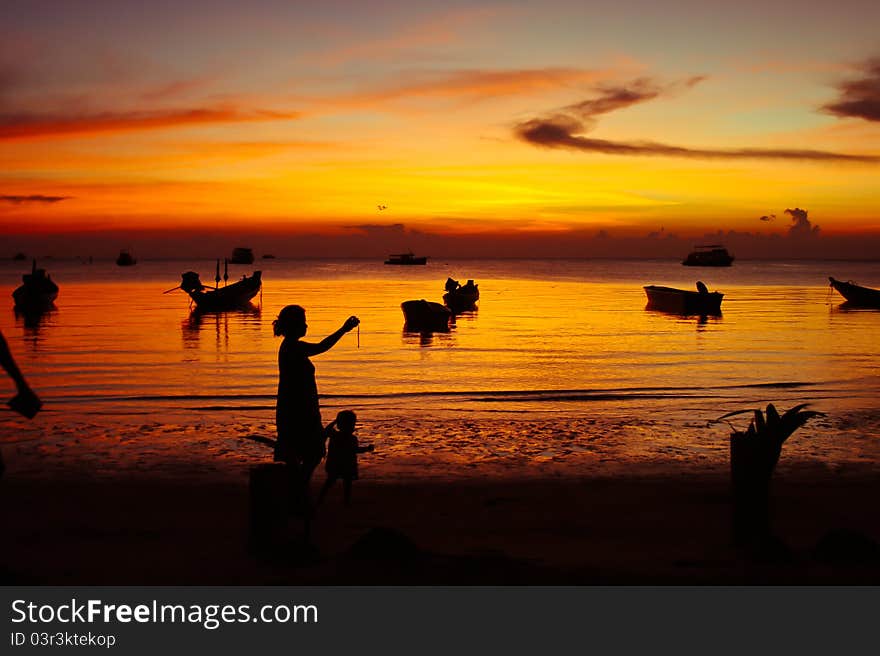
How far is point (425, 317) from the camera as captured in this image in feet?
112

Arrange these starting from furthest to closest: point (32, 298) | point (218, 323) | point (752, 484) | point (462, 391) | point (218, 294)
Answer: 1. point (218, 294)
2. point (32, 298)
3. point (218, 323)
4. point (462, 391)
5. point (752, 484)

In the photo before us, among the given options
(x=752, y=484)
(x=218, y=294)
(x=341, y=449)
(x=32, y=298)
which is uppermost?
(x=218, y=294)

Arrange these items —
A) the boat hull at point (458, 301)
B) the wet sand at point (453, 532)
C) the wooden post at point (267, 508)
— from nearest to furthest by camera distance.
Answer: the wet sand at point (453, 532), the wooden post at point (267, 508), the boat hull at point (458, 301)

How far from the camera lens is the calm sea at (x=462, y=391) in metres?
11.6

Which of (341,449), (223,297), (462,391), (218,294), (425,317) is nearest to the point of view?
(341,449)

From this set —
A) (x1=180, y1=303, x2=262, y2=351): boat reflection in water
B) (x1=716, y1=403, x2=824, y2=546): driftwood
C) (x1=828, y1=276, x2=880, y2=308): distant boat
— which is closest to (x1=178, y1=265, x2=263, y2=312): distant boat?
(x1=180, y1=303, x2=262, y2=351): boat reflection in water

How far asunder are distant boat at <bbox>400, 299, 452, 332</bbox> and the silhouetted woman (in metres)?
26.2

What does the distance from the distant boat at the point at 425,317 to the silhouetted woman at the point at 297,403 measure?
1033 inches

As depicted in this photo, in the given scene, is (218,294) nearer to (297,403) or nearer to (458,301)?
(458,301)

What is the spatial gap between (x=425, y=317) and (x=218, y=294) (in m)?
18.5

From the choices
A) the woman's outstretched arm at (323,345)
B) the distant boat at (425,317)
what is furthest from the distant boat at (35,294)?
the woman's outstretched arm at (323,345)

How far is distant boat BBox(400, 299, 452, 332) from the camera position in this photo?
111 ft

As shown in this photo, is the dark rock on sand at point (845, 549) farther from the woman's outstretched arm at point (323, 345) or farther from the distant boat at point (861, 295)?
the distant boat at point (861, 295)

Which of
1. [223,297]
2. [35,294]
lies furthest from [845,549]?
[35,294]
